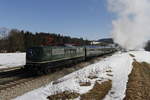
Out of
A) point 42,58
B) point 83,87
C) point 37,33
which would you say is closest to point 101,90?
point 83,87

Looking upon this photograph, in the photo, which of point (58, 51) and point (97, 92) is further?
point (58, 51)

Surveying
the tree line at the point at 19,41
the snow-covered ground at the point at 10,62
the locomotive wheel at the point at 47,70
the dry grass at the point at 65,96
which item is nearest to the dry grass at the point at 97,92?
the dry grass at the point at 65,96

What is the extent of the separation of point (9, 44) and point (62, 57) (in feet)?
244

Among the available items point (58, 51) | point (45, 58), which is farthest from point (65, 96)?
point (58, 51)

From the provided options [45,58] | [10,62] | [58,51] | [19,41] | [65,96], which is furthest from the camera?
[19,41]

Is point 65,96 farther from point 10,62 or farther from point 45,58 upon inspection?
point 10,62

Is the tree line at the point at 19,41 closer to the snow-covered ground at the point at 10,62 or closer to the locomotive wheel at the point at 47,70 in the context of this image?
the snow-covered ground at the point at 10,62

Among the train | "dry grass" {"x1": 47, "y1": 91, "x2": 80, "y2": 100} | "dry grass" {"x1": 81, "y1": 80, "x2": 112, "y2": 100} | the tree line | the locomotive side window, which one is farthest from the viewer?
the tree line

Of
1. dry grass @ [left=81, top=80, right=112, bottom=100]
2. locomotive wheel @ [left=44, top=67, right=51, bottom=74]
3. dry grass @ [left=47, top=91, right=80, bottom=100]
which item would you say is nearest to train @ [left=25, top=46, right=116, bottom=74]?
locomotive wheel @ [left=44, top=67, right=51, bottom=74]

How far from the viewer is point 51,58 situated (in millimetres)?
28031

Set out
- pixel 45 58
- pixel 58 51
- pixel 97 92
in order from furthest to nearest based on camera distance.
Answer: pixel 58 51
pixel 45 58
pixel 97 92

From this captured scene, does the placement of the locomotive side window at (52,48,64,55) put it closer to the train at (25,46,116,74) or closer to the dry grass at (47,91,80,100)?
the train at (25,46,116,74)

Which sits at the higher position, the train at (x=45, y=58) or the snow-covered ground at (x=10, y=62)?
the train at (x=45, y=58)

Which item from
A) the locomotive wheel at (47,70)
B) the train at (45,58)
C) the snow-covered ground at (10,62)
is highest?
the train at (45,58)
